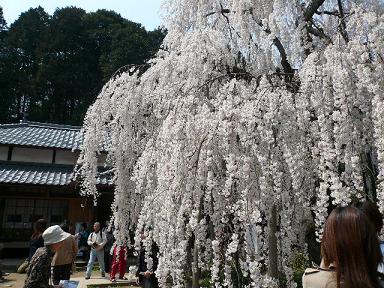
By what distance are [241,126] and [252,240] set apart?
3.31 feet

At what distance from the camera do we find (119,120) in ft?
19.5

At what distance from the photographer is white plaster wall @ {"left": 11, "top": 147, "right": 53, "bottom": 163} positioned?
1331cm

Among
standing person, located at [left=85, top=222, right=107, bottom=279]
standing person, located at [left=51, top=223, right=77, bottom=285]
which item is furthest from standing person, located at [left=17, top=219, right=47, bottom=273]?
standing person, located at [left=85, top=222, right=107, bottom=279]

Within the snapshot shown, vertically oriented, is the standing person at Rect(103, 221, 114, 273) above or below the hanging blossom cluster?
below

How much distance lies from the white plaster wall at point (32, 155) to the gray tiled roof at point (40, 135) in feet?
0.73

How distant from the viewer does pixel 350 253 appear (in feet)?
5.06

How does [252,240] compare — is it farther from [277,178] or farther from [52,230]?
[52,230]

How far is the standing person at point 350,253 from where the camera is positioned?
1.52 m

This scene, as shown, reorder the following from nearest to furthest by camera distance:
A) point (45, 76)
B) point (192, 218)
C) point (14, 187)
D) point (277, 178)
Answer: point (277, 178), point (192, 218), point (14, 187), point (45, 76)

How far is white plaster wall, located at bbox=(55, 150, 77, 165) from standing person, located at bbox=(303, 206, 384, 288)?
1297cm

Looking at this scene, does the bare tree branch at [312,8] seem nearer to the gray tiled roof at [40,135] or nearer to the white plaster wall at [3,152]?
the gray tiled roof at [40,135]

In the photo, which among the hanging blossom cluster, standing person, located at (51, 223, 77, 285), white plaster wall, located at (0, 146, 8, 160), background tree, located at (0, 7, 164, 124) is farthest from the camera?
background tree, located at (0, 7, 164, 124)

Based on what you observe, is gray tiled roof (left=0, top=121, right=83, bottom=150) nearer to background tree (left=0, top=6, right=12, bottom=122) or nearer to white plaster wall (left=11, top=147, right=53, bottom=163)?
white plaster wall (left=11, top=147, right=53, bottom=163)

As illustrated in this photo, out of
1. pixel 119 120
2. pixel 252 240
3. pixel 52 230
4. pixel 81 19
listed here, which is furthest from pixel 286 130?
pixel 81 19
